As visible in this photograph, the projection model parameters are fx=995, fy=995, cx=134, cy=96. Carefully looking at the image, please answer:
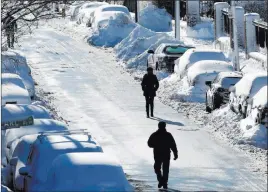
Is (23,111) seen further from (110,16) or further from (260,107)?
(110,16)

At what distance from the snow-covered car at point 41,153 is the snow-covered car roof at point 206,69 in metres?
14.9

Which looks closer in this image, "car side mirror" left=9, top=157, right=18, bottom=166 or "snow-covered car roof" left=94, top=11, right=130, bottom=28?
"car side mirror" left=9, top=157, right=18, bottom=166

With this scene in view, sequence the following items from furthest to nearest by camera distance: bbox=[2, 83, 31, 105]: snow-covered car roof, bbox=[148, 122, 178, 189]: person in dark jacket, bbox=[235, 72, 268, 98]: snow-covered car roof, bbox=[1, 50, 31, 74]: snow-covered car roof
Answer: bbox=[1, 50, 31, 74]: snow-covered car roof
bbox=[2, 83, 31, 105]: snow-covered car roof
bbox=[235, 72, 268, 98]: snow-covered car roof
bbox=[148, 122, 178, 189]: person in dark jacket

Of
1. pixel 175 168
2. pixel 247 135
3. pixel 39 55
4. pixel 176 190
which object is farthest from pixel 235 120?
pixel 39 55

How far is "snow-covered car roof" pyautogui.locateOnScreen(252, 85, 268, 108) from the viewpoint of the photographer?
25650 mm

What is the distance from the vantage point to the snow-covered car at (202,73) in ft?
110

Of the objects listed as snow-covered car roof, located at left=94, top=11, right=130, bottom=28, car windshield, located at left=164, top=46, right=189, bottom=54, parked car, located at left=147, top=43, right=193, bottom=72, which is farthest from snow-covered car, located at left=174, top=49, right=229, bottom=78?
snow-covered car roof, located at left=94, top=11, right=130, bottom=28

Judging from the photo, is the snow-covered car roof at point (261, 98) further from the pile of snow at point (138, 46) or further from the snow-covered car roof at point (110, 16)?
the snow-covered car roof at point (110, 16)

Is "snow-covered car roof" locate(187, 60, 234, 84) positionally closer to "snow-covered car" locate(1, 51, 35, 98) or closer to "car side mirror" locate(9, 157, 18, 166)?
"snow-covered car" locate(1, 51, 35, 98)

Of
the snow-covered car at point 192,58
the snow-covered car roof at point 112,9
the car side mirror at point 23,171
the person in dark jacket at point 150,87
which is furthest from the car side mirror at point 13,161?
the snow-covered car roof at point 112,9

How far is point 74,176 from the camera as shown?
16.5 metres

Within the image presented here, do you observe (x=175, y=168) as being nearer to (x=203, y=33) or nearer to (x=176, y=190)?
(x=176, y=190)

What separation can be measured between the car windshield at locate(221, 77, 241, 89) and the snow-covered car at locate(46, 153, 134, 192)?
1386 centimetres

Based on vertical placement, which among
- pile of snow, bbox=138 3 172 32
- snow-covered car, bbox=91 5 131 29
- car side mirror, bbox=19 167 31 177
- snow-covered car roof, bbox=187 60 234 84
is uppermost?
car side mirror, bbox=19 167 31 177
